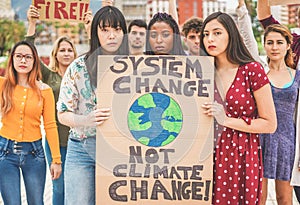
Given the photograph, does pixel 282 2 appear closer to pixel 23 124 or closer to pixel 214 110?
pixel 214 110

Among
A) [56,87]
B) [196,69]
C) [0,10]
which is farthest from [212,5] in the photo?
[0,10]

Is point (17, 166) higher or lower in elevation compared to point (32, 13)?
lower

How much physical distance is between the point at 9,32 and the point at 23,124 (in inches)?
950

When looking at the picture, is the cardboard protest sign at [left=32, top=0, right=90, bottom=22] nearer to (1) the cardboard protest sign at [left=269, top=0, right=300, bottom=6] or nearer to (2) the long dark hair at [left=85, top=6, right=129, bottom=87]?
(2) the long dark hair at [left=85, top=6, right=129, bottom=87]

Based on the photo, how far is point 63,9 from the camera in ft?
9.40

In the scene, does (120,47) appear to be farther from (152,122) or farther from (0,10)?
(0,10)

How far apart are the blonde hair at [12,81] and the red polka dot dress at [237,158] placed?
1.04 metres

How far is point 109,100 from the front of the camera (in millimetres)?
2152

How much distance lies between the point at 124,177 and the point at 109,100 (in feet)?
1.04

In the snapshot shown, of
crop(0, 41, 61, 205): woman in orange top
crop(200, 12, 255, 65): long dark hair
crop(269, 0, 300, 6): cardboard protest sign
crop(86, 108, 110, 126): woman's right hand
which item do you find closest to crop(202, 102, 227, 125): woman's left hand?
crop(200, 12, 255, 65): long dark hair

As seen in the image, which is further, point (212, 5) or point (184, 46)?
point (212, 5)

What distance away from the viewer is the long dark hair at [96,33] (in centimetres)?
222

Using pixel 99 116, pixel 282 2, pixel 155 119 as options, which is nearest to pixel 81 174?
pixel 99 116

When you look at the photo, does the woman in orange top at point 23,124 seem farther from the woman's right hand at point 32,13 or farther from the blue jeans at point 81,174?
the blue jeans at point 81,174
